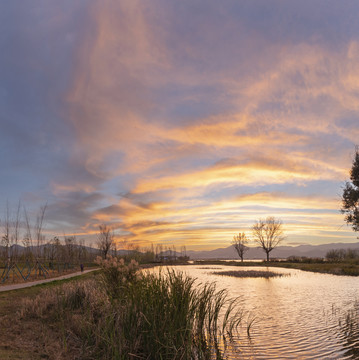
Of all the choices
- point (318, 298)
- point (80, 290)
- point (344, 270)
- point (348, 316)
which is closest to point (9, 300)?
point (80, 290)

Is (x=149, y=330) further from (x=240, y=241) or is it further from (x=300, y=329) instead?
(x=240, y=241)

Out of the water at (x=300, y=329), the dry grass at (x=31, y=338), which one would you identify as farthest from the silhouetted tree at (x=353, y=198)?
the dry grass at (x=31, y=338)

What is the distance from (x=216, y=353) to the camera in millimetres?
7355

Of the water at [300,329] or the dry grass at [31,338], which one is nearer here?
the dry grass at [31,338]

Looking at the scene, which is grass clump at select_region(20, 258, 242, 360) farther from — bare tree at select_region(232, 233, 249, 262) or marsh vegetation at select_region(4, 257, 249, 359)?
bare tree at select_region(232, 233, 249, 262)

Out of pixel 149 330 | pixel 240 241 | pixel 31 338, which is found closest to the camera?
pixel 149 330

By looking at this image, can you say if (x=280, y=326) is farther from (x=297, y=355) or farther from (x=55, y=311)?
(x=55, y=311)

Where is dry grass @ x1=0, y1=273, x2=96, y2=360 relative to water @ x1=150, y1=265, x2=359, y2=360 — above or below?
above

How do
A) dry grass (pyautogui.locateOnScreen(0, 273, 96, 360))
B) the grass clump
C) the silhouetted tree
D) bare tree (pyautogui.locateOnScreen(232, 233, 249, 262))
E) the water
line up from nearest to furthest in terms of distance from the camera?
1. the grass clump
2. dry grass (pyautogui.locateOnScreen(0, 273, 96, 360))
3. the water
4. the silhouetted tree
5. bare tree (pyautogui.locateOnScreen(232, 233, 249, 262))

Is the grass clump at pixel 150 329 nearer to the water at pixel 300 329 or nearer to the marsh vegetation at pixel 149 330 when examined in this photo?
the marsh vegetation at pixel 149 330

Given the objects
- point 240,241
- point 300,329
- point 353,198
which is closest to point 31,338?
point 300,329

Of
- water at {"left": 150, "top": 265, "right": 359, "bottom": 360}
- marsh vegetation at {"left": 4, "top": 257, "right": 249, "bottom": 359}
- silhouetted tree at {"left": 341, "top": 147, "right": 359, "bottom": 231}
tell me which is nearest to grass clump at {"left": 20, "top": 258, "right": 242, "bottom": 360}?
marsh vegetation at {"left": 4, "top": 257, "right": 249, "bottom": 359}

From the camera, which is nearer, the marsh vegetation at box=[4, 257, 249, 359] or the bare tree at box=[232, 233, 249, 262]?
the marsh vegetation at box=[4, 257, 249, 359]

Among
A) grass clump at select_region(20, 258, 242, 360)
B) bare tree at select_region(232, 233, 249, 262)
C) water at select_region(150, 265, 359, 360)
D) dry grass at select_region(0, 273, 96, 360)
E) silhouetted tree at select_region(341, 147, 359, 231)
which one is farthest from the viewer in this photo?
bare tree at select_region(232, 233, 249, 262)
